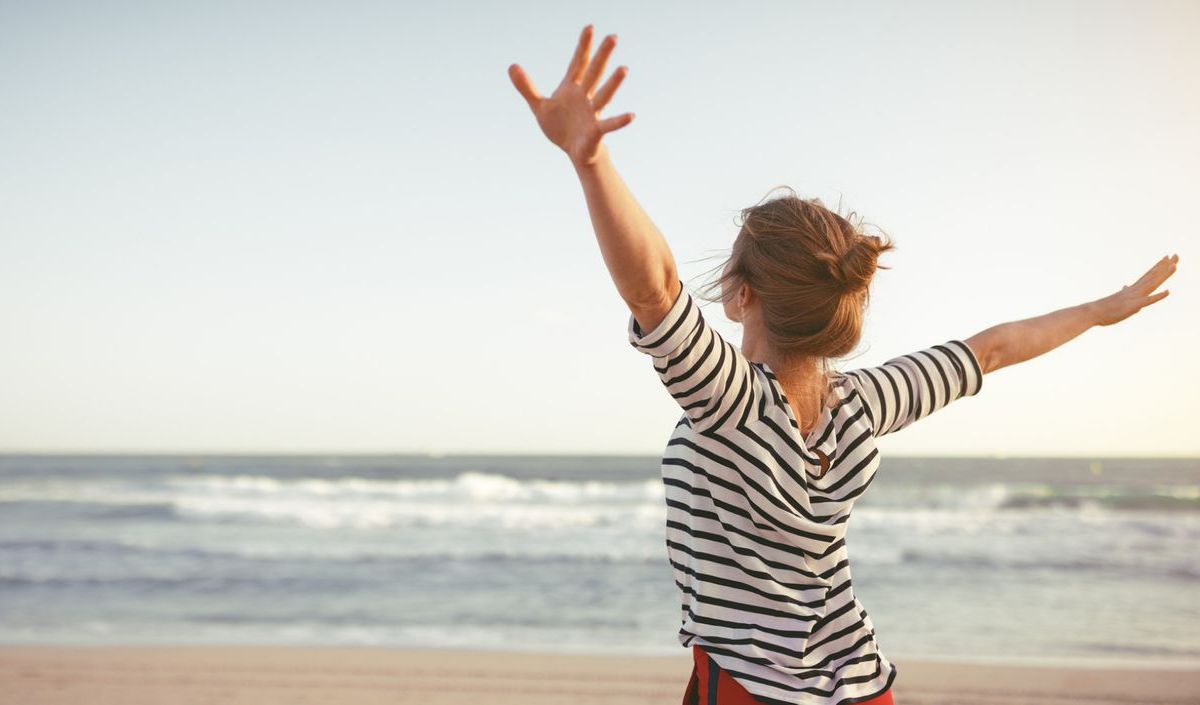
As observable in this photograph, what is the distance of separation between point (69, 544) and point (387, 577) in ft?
19.6

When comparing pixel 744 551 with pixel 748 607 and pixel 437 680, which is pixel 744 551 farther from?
pixel 437 680

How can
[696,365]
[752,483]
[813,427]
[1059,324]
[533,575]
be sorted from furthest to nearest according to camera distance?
[533,575] < [1059,324] < [813,427] < [752,483] < [696,365]

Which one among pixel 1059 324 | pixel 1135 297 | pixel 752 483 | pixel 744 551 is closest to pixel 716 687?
pixel 744 551

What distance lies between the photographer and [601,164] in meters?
1.06

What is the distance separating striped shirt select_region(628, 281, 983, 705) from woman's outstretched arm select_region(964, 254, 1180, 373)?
17.6 inches

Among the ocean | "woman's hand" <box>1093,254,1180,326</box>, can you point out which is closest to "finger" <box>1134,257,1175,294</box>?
"woman's hand" <box>1093,254,1180,326</box>

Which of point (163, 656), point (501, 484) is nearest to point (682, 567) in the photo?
point (163, 656)

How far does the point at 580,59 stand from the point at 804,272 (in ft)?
1.55

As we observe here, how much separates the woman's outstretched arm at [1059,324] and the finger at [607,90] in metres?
1.00

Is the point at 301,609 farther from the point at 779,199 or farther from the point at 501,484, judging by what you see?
the point at 501,484

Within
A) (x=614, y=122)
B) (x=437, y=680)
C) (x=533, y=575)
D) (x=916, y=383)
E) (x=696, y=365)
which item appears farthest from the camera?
(x=533, y=575)

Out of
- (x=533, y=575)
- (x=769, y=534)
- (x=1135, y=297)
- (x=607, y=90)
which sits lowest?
(x=533, y=575)

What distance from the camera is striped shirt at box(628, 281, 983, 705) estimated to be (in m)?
1.29

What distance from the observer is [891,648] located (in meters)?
7.02
